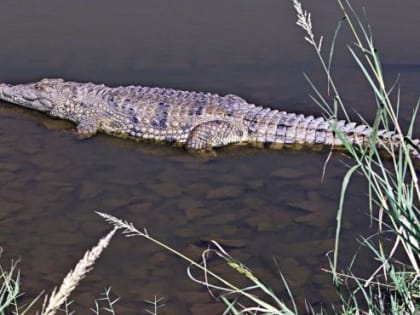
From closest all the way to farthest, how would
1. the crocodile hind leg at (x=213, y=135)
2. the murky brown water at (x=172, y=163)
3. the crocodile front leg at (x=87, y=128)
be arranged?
the murky brown water at (x=172, y=163)
the crocodile hind leg at (x=213, y=135)
the crocodile front leg at (x=87, y=128)

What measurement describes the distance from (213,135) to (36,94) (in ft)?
6.69

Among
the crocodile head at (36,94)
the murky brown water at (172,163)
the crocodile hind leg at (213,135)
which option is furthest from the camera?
the crocodile head at (36,94)

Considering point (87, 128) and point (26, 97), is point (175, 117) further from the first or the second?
point (26, 97)

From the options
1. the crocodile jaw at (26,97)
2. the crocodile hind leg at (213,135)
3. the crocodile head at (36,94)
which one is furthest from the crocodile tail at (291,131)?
the crocodile jaw at (26,97)

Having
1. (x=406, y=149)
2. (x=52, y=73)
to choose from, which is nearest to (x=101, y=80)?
(x=52, y=73)

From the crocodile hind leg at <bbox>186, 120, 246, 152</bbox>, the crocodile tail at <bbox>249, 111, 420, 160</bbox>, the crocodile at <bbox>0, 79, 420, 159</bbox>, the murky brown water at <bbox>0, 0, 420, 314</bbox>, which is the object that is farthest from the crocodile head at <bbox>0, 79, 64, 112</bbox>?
the crocodile tail at <bbox>249, 111, 420, 160</bbox>

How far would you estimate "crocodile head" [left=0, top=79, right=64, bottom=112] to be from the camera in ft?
24.4

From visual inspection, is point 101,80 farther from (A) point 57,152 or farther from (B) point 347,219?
(B) point 347,219

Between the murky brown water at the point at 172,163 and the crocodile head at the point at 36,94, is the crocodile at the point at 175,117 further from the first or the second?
the murky brown water at the point at 172,163

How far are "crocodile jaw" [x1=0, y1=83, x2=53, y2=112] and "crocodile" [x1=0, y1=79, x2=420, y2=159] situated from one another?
0.01 meters

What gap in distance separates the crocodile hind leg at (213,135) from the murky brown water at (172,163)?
0.12 metres

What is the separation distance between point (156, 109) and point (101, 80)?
1.25 meters

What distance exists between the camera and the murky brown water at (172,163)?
4.86 meters

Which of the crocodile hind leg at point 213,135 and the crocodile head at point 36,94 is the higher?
the crocodile head at point 36,94
